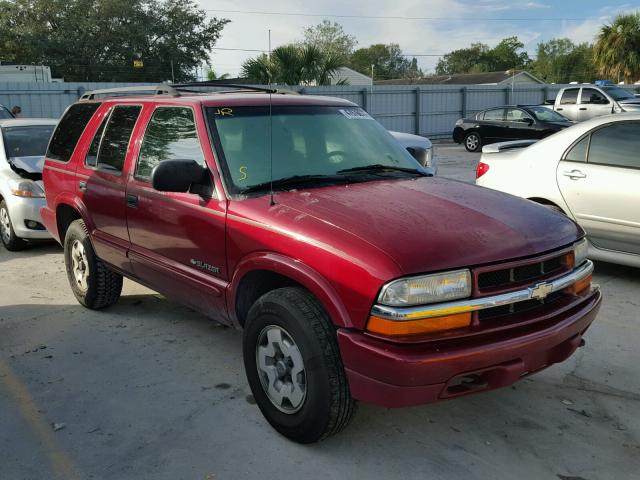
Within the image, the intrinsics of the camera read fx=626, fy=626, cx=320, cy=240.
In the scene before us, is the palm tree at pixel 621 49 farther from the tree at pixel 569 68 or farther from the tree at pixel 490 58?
the tree at pixel 490 58

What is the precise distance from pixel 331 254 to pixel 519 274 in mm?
893

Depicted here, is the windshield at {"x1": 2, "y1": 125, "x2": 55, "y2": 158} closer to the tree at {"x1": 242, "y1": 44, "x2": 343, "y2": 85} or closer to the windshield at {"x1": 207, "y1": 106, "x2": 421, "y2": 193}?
the windshield at {"x1": 207, "y1": 106, "x2": 421, "y2": 193}

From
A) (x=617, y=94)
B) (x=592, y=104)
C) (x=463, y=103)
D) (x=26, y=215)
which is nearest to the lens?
(x=26, y=215)

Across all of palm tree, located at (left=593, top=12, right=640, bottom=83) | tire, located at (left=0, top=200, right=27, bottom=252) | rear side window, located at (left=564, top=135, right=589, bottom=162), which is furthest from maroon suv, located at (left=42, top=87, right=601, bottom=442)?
palm tree, located at (left=593, top=12, right=640, bottom=83)

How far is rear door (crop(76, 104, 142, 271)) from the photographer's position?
14.8 feet

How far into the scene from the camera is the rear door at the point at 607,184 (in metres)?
5.47

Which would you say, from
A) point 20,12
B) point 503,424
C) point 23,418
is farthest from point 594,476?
point 20,12

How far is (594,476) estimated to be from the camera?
9.62 ft

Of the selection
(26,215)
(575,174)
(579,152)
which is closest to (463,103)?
(579,152)

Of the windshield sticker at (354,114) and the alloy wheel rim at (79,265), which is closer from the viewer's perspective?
the windshield sticker at (354,114)

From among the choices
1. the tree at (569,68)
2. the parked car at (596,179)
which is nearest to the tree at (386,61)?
the tree at (569,68)

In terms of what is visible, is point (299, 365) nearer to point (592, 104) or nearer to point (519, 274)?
point (519, 274)

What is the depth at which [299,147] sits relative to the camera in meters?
3.88

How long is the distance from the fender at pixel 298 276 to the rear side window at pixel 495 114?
1761 cm
